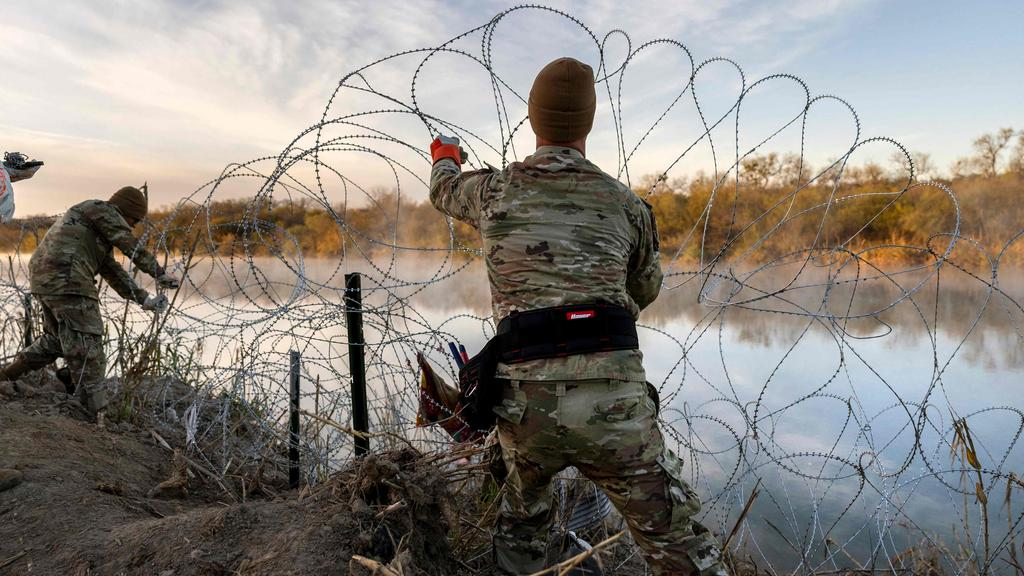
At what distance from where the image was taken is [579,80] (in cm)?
230

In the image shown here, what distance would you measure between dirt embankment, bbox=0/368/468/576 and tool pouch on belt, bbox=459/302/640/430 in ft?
1.27

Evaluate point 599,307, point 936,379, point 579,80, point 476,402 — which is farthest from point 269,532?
point 936,379

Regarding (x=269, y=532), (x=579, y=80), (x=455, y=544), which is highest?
(x=579, y=80)

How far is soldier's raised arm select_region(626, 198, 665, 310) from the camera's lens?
239 cm

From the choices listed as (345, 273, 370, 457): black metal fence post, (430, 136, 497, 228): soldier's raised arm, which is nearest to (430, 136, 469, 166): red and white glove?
(430, 136, 497, 228): soldier's raised arm

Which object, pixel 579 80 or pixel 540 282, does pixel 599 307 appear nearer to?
pixel 540 282

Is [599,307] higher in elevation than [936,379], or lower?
higher

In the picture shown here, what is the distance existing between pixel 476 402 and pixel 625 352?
56 cm

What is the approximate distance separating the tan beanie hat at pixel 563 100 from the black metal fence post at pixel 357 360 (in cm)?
122

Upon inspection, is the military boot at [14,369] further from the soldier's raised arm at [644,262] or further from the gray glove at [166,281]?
the soldier's raised arm at [644,262]

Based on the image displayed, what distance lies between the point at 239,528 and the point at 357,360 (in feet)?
3.42

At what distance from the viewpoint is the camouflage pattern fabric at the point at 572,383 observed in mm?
2068

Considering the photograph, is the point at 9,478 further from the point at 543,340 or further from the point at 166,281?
the point at 543,340

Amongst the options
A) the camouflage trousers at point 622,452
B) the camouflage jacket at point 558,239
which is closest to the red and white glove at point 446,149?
the camouflage jacket at point 558,239
